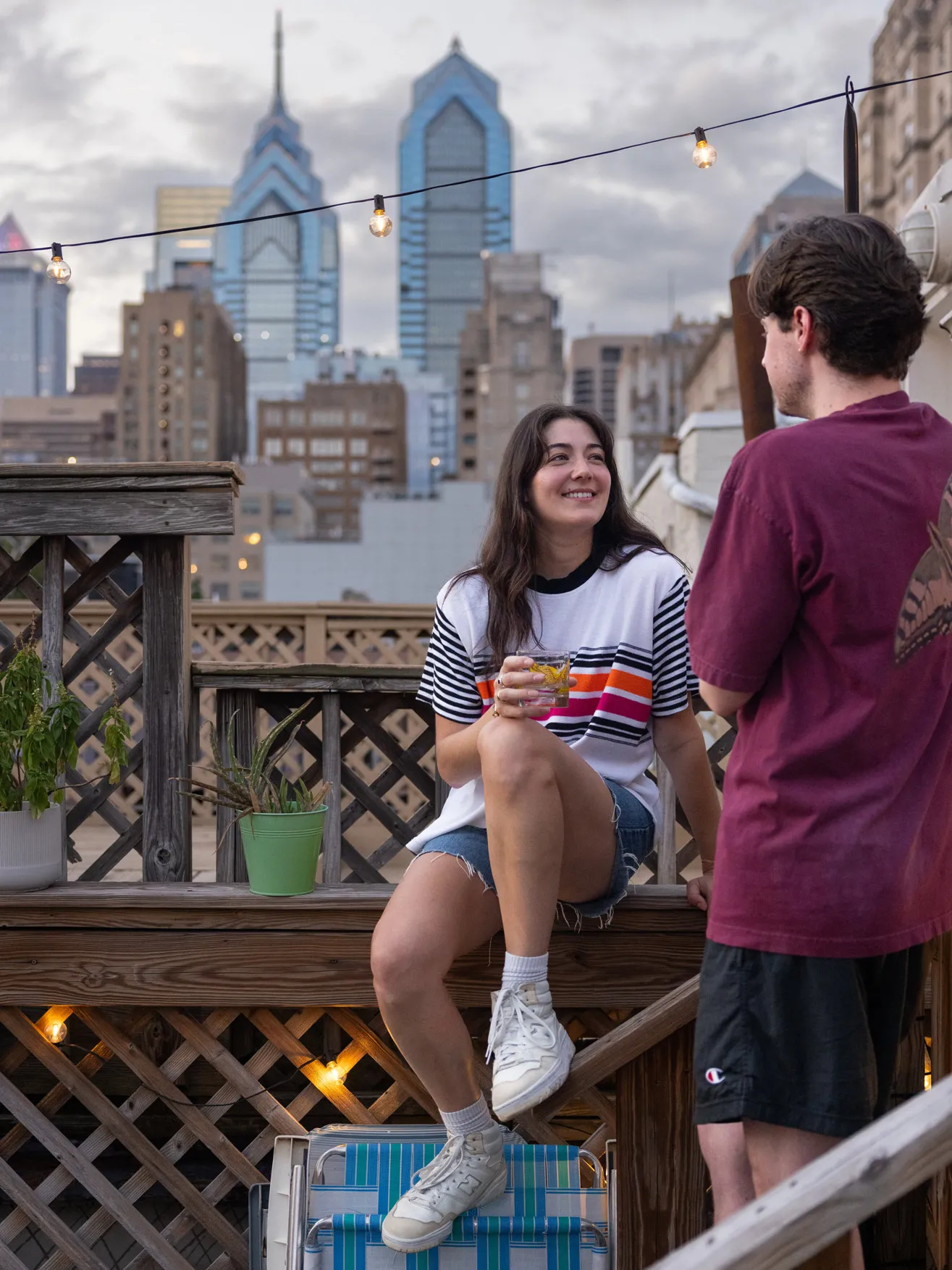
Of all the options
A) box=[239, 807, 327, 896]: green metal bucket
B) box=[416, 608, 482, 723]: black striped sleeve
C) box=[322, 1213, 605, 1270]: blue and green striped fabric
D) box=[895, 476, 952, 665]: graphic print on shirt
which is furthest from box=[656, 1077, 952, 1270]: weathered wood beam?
box=[239, 807, 327, 896]: green metal bucket

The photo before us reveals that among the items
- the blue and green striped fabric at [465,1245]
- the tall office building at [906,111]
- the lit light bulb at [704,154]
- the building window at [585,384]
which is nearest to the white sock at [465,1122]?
the blue and green striped fabric at [465,1245]

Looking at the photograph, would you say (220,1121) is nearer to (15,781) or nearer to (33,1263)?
(33,1263)

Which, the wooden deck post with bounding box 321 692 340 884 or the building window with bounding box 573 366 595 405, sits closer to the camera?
the wooden deck post with bounding box 321 692 340 884

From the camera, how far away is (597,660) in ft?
7.38

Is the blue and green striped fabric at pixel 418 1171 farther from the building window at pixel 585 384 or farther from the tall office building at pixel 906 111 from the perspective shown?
the building window at pixel 585 384

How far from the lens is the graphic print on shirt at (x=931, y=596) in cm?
142

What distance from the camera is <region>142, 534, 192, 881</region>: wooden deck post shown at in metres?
2.81

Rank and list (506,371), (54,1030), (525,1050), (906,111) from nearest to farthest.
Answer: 1. (525,1050)
2. (54,1030)
3. (906,111)
4. (506,371)

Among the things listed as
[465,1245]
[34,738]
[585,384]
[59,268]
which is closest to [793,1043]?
[465,1245]

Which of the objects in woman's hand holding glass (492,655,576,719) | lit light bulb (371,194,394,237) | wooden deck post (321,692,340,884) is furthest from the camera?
lit light bulb (371,194,394,237)

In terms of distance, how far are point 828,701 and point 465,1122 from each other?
3.23ft

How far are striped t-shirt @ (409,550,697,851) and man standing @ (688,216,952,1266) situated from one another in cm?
71

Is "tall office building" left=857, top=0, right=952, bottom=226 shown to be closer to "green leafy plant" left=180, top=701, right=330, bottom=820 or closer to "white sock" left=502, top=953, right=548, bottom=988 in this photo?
"green leafy plant" left=180, top=701, right=330, bottom=820

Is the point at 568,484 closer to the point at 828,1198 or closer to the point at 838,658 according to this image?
the point at 838,658
